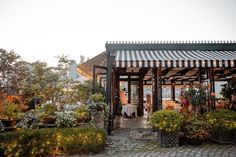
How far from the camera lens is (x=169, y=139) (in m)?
7.60

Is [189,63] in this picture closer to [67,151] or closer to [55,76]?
[67,151]

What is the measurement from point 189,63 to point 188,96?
128cm

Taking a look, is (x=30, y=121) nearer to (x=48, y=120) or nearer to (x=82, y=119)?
(x=48, y=120)

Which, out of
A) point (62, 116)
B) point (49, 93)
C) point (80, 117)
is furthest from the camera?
point (49, 93)

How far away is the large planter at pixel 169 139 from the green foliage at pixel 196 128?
425 millimetres

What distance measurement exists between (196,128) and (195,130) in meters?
0.14

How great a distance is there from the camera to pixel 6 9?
14.1 meters

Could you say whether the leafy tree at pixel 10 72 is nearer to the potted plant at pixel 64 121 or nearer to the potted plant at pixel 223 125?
the potted plant at pixel 64 121

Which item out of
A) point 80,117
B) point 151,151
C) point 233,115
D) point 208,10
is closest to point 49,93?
point 80,117

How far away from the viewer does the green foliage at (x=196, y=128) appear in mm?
7598

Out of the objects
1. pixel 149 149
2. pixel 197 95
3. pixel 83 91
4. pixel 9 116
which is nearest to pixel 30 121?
pixel 9 116

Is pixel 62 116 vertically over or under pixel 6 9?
under

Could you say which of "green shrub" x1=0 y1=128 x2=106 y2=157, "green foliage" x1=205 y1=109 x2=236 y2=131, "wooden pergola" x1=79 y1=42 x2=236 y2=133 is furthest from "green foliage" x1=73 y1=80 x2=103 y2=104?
"green foliage" x1=205 y1=109 x2=236 y2=131

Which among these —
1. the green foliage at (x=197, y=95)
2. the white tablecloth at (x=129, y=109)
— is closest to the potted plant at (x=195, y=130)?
the green foliage at (x=197, y=95)
